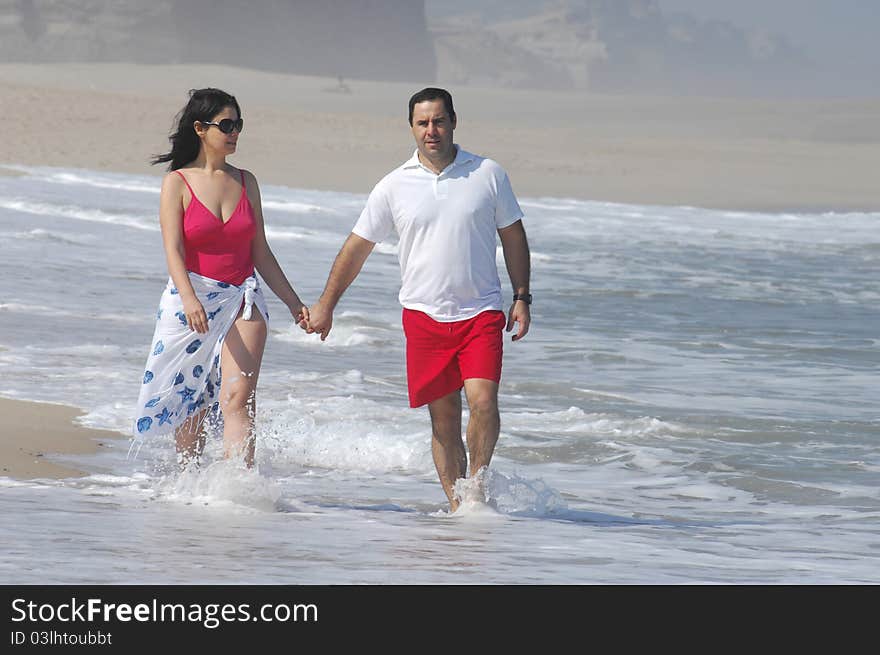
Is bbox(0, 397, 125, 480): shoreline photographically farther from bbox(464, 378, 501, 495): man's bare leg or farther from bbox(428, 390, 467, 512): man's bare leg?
bbox(464, 378, 501, 495): man's bare leg

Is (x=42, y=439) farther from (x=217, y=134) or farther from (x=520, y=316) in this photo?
(x=520, y=316)

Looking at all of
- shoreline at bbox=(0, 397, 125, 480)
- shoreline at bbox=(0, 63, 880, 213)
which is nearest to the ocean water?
shoreline at bbox=(0, 397, 125, 480)

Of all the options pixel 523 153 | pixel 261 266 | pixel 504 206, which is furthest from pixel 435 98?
pixel 523 153

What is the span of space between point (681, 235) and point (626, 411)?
56.7 feet

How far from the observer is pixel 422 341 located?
21.1ft

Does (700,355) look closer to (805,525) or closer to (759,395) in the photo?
(759,395)

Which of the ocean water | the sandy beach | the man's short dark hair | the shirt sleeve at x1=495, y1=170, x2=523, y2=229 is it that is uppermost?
the sandy beach

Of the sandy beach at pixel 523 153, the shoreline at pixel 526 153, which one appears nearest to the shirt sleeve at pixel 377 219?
the sandy beach at pixel 523 153

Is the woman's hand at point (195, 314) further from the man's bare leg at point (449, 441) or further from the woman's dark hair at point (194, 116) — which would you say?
the man's bare leg at point (449, 441)

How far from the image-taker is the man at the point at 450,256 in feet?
20.6

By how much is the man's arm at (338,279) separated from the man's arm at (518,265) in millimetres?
536

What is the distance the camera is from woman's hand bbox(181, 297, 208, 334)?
242 inches

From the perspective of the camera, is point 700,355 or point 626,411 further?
point 700,355
